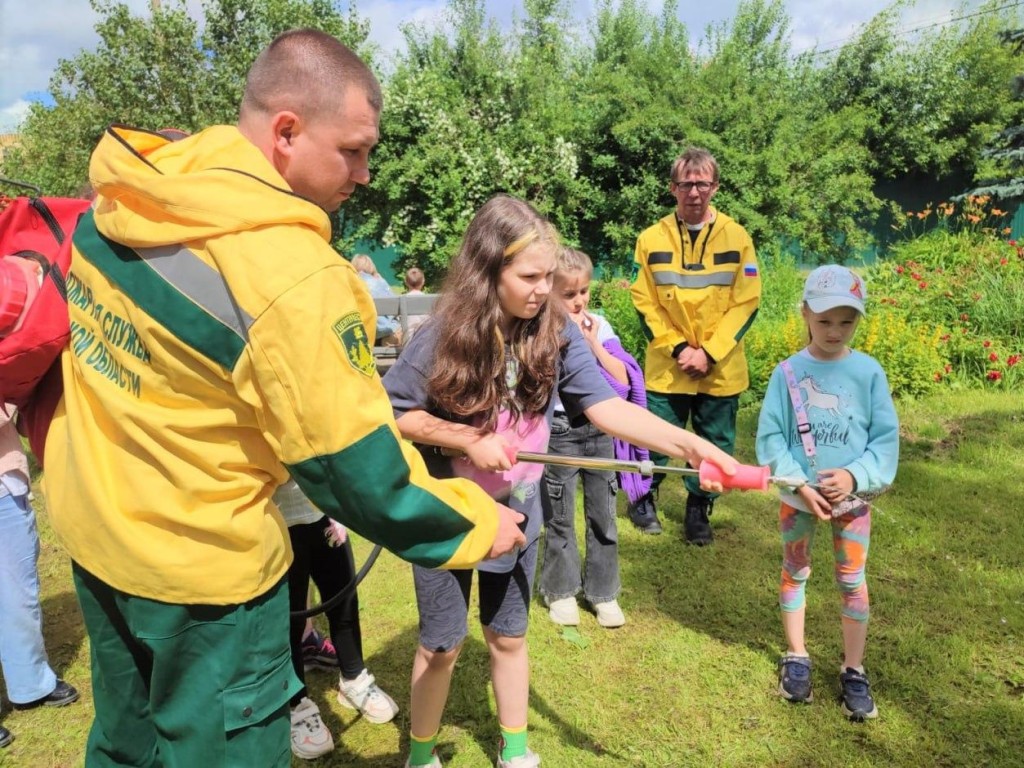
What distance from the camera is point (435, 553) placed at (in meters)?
1.66

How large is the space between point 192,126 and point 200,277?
50.4ft

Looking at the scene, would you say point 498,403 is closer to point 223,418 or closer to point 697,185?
point 223,418

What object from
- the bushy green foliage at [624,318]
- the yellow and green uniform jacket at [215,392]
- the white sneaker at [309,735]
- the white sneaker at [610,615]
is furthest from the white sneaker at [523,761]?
the bushy green foliage at [624,318]

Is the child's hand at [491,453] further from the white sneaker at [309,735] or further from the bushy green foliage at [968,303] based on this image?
the bushy green foliage at [968,303]

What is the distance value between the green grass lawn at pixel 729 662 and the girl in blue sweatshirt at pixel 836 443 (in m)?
0.20

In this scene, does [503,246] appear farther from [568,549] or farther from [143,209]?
[568,549]

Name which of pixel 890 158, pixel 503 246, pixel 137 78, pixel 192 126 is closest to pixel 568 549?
pixel 503 246

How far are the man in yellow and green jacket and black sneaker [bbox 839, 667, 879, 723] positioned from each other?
7.12 feet

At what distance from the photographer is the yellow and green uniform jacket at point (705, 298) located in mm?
4973

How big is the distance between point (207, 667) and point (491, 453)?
1.00 m

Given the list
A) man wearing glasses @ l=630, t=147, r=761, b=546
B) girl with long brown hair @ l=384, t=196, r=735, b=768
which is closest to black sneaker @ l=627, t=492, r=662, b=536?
man wearing glasses @ l=630, t=147, r=761, b=546

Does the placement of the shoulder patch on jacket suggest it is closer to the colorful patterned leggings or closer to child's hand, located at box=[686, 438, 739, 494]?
child's hand, located at box=[686, 438, 739, 494]

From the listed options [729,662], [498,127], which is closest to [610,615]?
[729,662]

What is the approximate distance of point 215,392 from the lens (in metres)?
1.54
